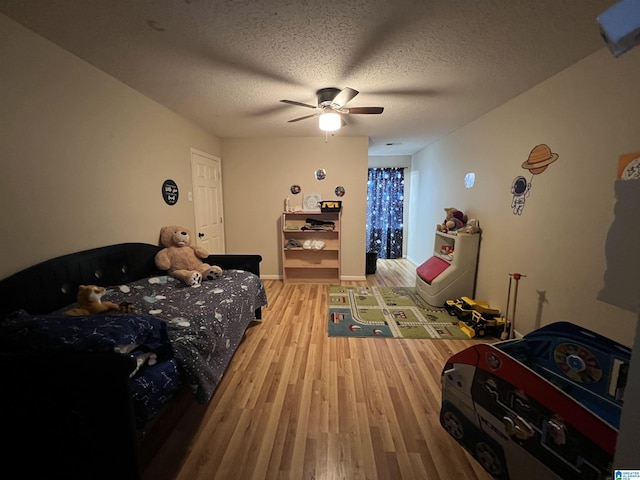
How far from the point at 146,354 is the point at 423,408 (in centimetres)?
170

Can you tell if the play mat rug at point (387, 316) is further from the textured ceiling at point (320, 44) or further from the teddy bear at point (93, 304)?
the textured ceiling at point (320, 44)

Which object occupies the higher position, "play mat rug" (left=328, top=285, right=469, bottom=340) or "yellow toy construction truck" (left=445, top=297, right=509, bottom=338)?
"yellow toy construction truck" (left=445, top=297, right=509, bottom=338)

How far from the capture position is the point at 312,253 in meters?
4.30

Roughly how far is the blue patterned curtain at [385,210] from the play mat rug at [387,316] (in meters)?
2.25


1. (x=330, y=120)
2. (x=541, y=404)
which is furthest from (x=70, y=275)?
(x=541, y=404)

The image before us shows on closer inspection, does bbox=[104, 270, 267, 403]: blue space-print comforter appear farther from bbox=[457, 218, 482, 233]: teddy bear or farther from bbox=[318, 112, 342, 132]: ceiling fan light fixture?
bbox=[457, 218, 482, 233]: teddy bear

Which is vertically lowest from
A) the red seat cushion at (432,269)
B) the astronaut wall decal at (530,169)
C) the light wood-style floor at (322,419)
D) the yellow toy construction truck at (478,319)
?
the light wood-style floor at (322,419)

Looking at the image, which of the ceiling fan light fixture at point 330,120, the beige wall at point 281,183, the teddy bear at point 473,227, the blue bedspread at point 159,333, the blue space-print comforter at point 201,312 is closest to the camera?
the blue bedspread at point 159,333

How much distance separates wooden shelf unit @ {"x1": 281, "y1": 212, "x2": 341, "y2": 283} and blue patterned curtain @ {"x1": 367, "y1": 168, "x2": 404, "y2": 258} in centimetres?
195

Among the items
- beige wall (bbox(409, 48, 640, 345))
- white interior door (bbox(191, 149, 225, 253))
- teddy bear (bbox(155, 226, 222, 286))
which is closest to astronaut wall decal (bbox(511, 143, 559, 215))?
beige wall (bbox(409, 48, 640, 345))

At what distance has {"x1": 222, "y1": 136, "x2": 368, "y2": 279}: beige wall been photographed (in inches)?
162

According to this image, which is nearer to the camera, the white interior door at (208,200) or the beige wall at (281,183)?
the white interior door at (208,200)

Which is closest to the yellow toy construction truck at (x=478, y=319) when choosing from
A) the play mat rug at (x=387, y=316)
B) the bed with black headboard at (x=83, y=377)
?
the play mat rug at (x=387, y=316)

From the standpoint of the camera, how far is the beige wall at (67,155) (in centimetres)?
147
